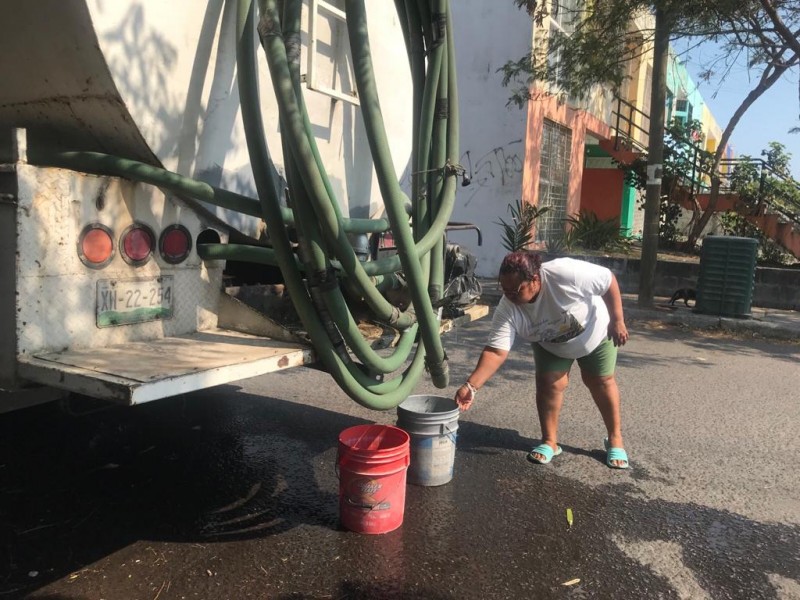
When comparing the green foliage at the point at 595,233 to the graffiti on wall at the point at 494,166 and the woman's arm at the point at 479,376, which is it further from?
the woman's arm at the point at 479,376

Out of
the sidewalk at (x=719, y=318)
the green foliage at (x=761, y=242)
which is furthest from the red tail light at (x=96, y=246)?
the green foliage at (x=761, y=242)

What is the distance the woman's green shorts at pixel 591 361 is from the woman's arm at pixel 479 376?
462 mm

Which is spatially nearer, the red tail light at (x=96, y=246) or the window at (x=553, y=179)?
the red tail light at (x=96, y=246)

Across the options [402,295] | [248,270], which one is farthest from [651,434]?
[248,270]

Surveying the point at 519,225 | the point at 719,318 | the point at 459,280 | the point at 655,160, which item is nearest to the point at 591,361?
the point at 459,280

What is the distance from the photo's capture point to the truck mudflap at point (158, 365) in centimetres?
223

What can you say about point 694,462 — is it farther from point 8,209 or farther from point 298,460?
point 8,209

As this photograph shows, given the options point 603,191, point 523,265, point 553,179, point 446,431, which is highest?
point 603,191

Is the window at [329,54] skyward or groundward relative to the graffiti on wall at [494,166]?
groundward

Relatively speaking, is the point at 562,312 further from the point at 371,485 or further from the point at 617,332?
the point at 371,485

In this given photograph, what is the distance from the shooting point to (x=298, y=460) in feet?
13.0

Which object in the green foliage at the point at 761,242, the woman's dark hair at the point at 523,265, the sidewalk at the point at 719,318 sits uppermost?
the green foliage at the point at 761,242

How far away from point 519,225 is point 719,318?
11.8 feet

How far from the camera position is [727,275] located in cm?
898
